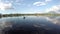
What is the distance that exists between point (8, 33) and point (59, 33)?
11.5 m

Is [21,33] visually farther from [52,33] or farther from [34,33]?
[52,33]

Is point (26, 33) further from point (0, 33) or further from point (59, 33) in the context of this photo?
point (59, 33)

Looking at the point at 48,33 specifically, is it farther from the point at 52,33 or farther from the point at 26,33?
the point at 26,33

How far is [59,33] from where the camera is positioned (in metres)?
23.8

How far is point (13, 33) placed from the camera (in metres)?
23.7

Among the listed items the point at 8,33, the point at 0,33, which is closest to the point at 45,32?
the point at 8,33

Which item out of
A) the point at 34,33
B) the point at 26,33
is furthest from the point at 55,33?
the point at 26,33

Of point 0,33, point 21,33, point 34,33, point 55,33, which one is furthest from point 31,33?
point 0,33

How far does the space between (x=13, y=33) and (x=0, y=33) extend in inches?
113

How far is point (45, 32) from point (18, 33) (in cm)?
630

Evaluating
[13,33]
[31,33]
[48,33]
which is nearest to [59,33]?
[48,33]

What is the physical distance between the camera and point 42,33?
24.6 metres

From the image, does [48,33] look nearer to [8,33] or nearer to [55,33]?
[55,33]

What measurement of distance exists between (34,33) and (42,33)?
1905 millimetres
